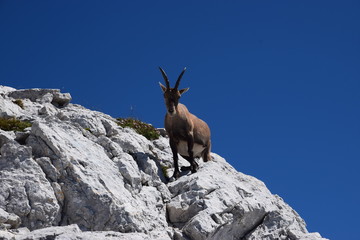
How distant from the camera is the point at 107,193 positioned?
11.9 meters

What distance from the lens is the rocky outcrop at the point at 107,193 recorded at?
10.9m

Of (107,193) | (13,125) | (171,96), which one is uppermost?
(171,96)

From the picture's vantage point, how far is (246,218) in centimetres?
1514

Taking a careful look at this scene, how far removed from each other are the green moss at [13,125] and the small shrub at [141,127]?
21.7 ft

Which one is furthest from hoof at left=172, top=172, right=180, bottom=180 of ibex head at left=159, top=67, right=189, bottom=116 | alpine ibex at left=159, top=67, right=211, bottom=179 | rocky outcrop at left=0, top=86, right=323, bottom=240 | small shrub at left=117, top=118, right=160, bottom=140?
small shrub at left=117, top=118, right=160, bottom=140

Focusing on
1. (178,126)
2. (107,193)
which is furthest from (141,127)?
(107,193)

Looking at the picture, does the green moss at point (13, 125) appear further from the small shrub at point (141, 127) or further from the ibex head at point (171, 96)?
the small shrub at point (141, 127)

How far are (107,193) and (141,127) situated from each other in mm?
10582

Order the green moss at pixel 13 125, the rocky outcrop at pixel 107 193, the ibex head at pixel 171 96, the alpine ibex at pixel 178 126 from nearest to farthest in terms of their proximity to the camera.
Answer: the rocky outcrop at pixel 107 193 → the green moss at pixel 13 125 → the ibex head at pixel 171 96 → the alpine ibex at pixel 178 126

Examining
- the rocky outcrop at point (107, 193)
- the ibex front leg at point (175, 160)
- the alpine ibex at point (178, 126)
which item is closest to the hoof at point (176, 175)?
the ibex front leg at point (175, 160)

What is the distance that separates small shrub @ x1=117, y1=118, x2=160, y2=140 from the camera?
21.4 metres

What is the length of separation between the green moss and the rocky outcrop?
0.80 m

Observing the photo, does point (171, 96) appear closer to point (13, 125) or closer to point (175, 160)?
point (175, 160)

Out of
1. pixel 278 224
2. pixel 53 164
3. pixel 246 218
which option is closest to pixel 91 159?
pixel 53 164
